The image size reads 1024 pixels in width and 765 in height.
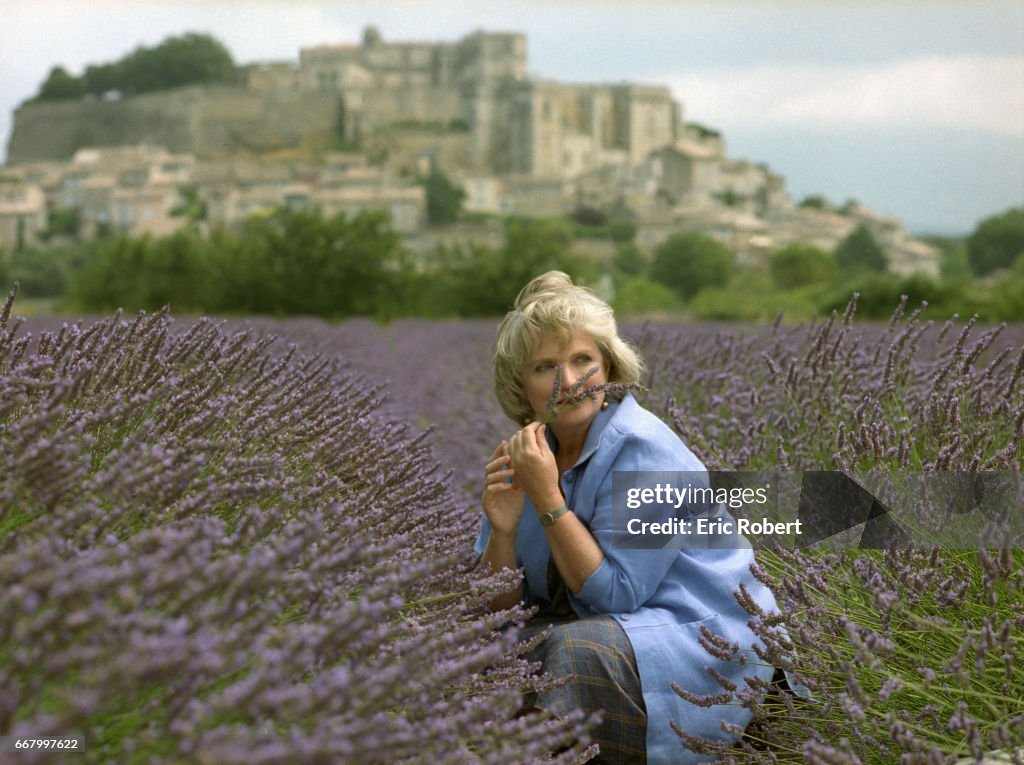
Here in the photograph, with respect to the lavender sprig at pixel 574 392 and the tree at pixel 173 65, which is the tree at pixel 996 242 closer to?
the tree at pixel 173 65

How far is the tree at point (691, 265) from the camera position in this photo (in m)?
63.2

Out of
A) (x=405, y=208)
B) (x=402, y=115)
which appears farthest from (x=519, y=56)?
(x=405, y=208)

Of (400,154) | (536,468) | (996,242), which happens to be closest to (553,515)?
(536,468)

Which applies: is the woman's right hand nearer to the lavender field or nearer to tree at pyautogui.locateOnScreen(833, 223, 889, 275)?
the lavender field

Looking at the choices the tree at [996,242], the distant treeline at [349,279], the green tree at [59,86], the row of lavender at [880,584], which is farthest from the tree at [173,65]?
the row of lavender at [880,584]

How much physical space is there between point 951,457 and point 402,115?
3297 inches

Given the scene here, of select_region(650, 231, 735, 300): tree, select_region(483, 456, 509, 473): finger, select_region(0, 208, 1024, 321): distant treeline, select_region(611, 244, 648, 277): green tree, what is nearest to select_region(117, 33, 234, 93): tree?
select_region(611, 244, 648, 277): green tree

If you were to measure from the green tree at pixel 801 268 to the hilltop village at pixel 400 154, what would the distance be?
27.6ft

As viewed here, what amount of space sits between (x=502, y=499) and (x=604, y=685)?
429mm

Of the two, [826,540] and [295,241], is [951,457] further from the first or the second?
[295,241]

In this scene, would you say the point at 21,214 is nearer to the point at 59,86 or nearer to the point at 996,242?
the point at 59,86

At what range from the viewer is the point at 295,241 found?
18125 millimetres

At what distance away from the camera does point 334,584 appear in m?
1.52

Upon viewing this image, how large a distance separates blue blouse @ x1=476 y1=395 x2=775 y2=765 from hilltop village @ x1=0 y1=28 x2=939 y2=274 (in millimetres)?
65657
